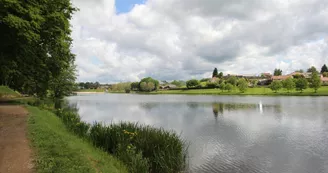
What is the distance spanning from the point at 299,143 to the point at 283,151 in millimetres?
2653

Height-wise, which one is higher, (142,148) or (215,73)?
(215,73)

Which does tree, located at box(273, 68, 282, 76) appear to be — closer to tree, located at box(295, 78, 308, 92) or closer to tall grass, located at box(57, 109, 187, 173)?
tree, located at box(295, 78, 308, 92)

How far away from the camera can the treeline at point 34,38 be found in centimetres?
1373

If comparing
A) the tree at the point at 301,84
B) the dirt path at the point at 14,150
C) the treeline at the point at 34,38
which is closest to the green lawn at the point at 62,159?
the dirt path at the point at 14,150

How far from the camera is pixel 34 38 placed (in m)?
14.6

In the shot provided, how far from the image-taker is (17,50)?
60.3 ft

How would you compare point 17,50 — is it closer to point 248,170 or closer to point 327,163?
point 248,170

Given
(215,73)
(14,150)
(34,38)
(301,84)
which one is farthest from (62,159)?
(215,73)

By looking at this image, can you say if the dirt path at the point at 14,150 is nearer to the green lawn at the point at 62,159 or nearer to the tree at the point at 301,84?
the green lawn at the point at 62,159

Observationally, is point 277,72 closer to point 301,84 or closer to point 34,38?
point 301,84

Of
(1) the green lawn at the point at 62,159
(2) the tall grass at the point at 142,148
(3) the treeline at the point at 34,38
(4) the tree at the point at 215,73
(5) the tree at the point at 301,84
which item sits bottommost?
(2) the tall grass at the point at 142,148

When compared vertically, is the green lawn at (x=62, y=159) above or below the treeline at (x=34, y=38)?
below

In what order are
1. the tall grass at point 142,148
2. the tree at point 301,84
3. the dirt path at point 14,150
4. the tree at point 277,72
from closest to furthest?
the dirt path at point 14,150 → the tall grass at point 142,148 → the tree at point 301,84 → the tree at point 277,72

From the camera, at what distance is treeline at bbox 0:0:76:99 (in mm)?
13727
